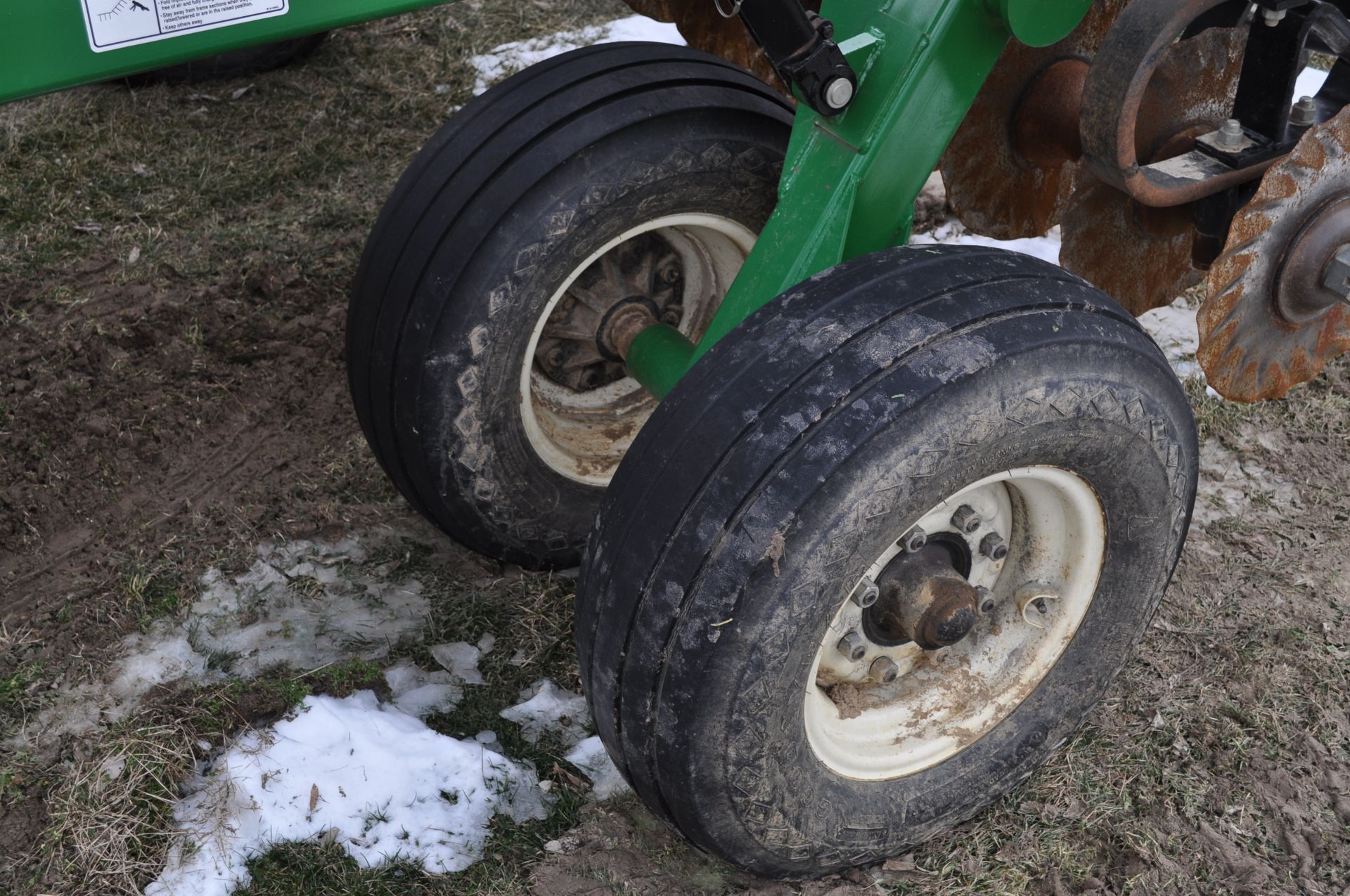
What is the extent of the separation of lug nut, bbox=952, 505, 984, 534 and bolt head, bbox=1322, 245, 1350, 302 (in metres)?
0.84

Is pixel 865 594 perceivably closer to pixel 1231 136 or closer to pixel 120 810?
pixel 1231 136

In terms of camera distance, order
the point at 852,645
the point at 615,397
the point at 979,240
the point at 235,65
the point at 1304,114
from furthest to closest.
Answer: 1. the point at 235,65
2. the point at 979,240
3. the point at 615,397
4. the point at 1304,114
5. the point at 852,645

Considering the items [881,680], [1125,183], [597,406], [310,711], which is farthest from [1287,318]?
[310,711]

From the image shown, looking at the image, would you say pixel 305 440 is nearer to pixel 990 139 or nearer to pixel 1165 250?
pixel 990 139

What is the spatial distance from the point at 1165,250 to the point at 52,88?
2.43 m

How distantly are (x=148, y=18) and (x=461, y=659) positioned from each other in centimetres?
157

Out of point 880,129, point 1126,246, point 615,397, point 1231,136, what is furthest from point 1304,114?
point 615,397

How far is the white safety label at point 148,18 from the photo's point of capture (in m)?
2.02

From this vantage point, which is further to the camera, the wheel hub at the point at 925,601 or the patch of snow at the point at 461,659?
the patch of snow at the point at 461,659

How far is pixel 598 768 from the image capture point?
266 centimetres

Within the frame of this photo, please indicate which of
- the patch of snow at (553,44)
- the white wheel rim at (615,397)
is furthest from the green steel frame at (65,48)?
the patch of snow at (553,44)

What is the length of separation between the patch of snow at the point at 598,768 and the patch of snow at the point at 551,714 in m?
0.03

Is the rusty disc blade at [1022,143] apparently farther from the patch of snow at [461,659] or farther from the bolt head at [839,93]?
the patch of snow at [461,659]

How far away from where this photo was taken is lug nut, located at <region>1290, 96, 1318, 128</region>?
8.06 feet
